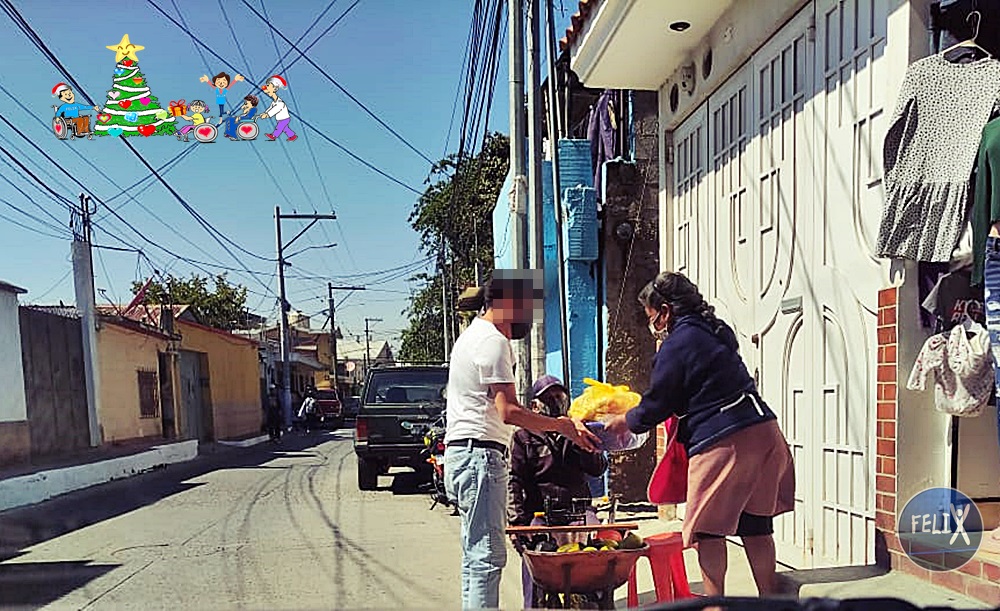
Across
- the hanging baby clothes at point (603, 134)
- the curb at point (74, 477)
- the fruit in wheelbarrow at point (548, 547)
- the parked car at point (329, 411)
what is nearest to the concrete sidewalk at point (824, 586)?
the fruit in wheelbarrow at point (548, 547)

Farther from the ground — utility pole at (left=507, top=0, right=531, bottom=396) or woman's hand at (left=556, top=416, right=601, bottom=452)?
utility pole at (left=507, top=0, right=531, bottom=396)

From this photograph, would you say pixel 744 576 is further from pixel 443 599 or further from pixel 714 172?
pixel 714 172

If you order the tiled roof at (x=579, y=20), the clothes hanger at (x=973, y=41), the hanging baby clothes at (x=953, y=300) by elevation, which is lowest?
the hanging baby clothes at (x=953, y=300)

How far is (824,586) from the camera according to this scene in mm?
3695

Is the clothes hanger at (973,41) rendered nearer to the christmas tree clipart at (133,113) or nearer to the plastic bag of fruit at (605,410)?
the plastic bag of fruit at (605,410)

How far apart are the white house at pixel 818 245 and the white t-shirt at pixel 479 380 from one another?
182 centimetres

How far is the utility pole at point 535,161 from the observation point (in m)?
8.00

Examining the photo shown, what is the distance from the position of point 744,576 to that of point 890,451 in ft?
4.01

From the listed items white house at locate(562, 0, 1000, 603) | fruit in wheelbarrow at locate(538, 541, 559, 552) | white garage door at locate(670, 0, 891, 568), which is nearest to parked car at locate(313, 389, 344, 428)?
white house at locate(562, 0, 1000, 603)

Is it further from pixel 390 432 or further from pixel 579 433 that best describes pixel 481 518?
pixel 390 432

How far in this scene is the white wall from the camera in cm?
1245

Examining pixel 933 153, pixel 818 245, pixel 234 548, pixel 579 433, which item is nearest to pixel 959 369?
pixel 933 153

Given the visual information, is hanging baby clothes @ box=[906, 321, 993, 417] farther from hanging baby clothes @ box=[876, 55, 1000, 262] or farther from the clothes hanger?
the clothes hanger

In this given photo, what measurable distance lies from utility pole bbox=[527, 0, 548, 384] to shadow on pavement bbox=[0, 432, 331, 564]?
5032 millimetres
